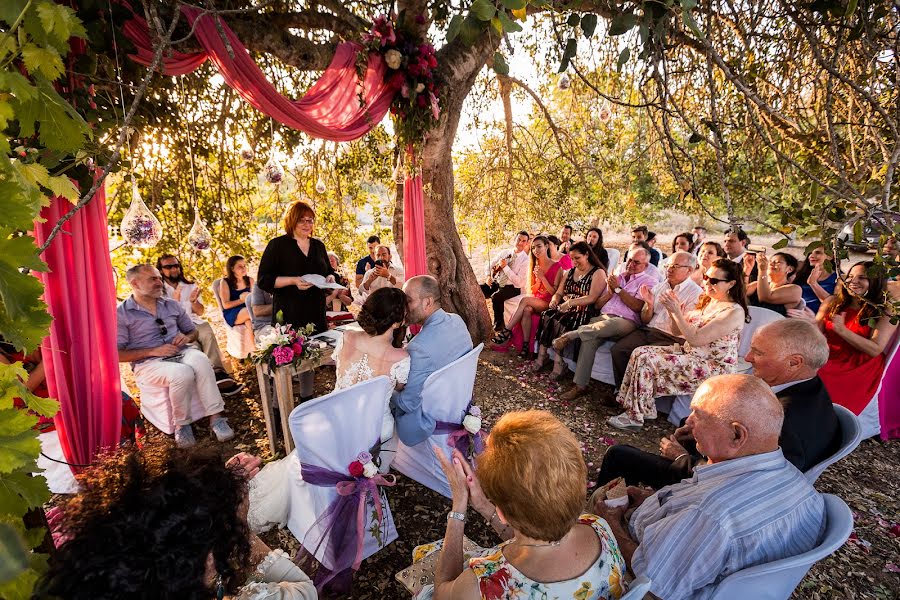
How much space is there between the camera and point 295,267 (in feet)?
12.9

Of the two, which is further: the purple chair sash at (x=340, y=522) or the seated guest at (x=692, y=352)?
the seated guest at (x=692, y=352)

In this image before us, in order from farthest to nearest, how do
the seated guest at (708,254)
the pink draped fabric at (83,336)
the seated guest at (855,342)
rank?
the seated guest at (708,254) → the seated guest at (855,342) → the pink draped fabric at (83,336)

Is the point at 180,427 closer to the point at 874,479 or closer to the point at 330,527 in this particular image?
the point at 330,527

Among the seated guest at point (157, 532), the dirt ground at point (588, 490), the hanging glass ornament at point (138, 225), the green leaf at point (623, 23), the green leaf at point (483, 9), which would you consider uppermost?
the green leaf at point (623, 23)

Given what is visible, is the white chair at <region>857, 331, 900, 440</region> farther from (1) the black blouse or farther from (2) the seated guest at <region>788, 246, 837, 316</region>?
(1) the black blouse

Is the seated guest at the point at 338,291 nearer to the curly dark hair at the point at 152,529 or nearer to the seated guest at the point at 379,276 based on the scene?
the seated guest at the point at 379,276

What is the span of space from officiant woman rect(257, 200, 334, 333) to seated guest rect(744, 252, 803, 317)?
165 inches

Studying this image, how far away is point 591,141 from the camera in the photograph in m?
6.38

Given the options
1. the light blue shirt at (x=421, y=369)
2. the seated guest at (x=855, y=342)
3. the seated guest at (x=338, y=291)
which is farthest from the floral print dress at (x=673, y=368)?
the seated guest at (x=338, y=291)

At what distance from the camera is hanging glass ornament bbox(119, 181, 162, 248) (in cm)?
245

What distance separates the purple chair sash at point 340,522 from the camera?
2.08 meters

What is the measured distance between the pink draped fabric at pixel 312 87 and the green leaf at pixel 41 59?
2142 mm

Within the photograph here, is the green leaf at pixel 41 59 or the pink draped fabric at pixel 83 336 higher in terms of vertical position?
the green leaf at pixel 41 59

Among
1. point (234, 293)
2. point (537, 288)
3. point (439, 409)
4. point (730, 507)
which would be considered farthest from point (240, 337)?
point (730, 507)
